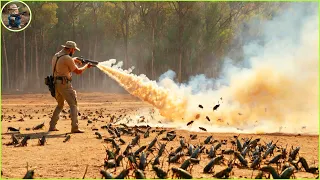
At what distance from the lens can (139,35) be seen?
73.4 metres

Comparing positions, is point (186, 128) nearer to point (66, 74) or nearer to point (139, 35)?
point (66, 74)

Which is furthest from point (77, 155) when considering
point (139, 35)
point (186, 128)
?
point (139, 35)

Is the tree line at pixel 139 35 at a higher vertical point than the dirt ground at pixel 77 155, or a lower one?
higher

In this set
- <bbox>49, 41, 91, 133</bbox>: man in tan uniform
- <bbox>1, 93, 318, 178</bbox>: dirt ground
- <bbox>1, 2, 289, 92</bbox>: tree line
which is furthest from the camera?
<bbox>1, 2, 289, 92</bbox>: tree line

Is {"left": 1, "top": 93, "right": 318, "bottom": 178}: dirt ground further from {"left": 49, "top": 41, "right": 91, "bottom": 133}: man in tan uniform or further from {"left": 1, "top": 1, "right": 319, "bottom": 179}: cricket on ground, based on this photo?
{"left": 49, "top": 41, "right": 91, "bottom": 133}: man in tan uniform

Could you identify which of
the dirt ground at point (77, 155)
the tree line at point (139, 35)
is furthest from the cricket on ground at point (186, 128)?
the tree line at point (139, 35)

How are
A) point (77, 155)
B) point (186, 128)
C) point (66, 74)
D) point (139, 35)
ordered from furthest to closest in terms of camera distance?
point (139, 35)
point (186, 128)
point (66, 74)
point (77, 155)

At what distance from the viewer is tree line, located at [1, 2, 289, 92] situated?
66.3 meters

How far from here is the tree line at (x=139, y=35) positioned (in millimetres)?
66312

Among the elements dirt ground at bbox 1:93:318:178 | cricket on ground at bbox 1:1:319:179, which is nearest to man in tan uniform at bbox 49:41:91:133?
cricket on ground at bbox 1:1:319:179

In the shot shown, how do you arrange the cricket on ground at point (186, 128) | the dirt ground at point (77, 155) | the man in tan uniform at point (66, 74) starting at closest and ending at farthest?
the dirt ground at point (77, 155) → the cricket on ground at point (186, 128) → the man in tan uniform at point (66, 74)

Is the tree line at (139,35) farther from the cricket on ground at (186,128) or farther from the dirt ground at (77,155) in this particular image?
the dirt ground at (77,155)

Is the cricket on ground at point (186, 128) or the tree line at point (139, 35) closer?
the cricket on ground at point (186, 128)

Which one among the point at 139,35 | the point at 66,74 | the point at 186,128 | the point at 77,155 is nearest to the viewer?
the point at 77,155
